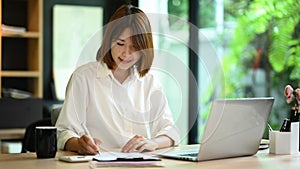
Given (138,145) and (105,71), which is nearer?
(138,145)

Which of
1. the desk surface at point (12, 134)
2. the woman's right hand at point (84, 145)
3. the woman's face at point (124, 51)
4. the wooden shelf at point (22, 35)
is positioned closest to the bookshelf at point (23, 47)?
the wooden shelf at point (22, 35)

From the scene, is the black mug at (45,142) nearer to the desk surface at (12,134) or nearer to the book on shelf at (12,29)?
the desk surface at (12,134)

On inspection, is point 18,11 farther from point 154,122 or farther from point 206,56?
point 154,122

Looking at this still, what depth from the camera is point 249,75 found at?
487cm

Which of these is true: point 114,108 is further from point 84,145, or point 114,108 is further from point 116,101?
point 84,145

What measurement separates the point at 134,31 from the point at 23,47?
316 cm

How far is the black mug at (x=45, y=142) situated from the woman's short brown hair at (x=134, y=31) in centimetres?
47

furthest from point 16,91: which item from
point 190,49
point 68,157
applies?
point 68,157

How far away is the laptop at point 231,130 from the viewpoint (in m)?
1.92

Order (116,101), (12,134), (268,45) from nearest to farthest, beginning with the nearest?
(116,101), (12,134), (268,45)

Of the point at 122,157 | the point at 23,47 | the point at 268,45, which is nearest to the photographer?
the point at 122,157

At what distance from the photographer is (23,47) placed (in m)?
5.17

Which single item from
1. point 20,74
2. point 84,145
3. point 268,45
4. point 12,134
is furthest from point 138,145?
point 20,74

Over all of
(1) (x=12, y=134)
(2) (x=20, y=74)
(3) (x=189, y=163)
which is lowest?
(1) (x=12, y=134)
